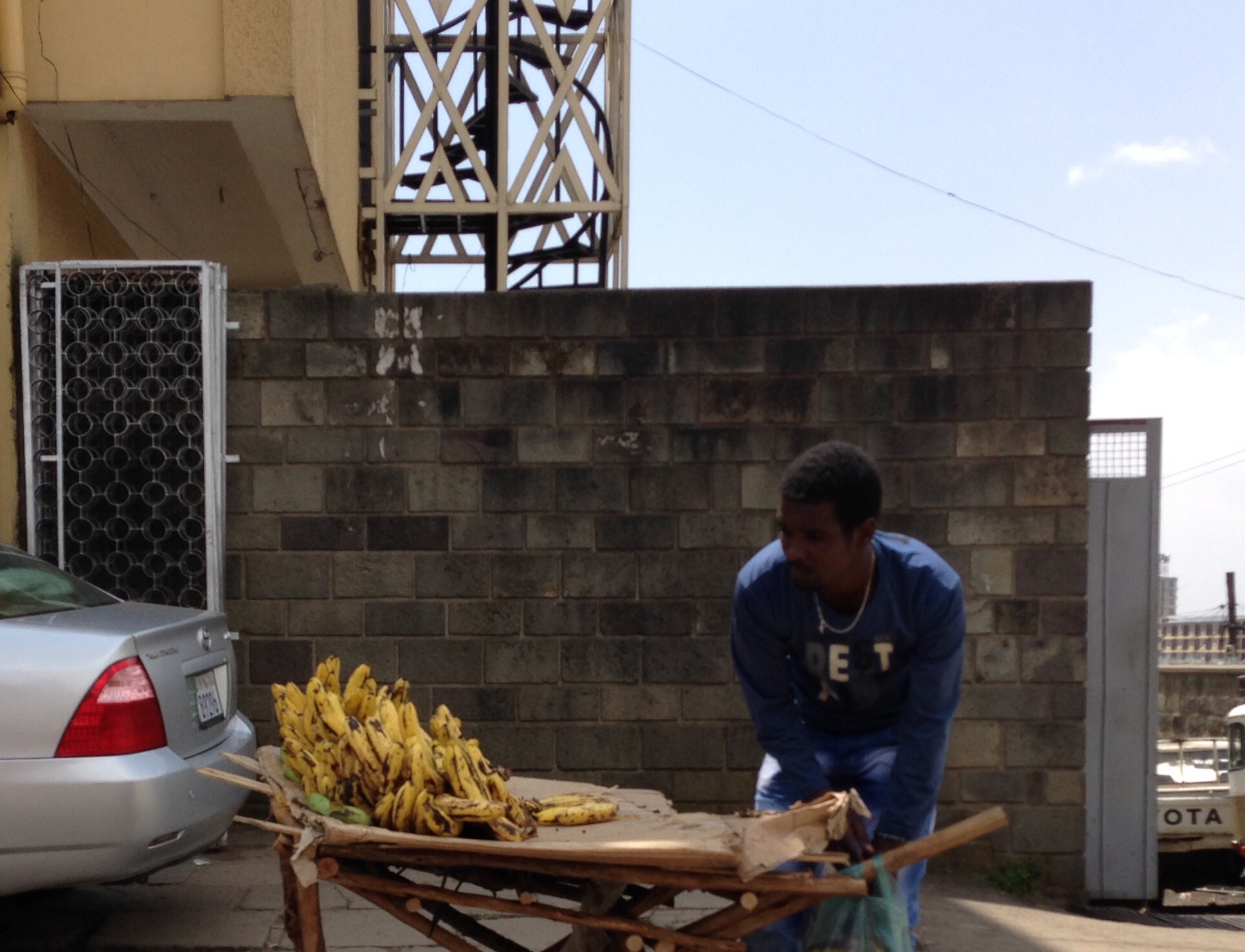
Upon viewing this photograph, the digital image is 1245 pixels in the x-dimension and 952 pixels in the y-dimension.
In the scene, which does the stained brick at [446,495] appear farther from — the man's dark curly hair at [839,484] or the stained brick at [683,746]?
the man's dark curly hair at [839,484]

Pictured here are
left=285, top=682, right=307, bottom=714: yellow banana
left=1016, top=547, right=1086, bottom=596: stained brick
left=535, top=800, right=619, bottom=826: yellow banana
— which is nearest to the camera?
left=535, top=800, right=619, bottom=826: yellow banana

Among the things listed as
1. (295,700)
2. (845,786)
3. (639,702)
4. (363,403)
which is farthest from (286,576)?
(845,786)

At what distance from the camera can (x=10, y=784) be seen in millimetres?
3328

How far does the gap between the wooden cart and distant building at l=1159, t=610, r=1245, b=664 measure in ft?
59.5

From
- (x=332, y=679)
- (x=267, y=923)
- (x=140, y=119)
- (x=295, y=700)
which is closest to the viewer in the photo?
(x=295, y=700)

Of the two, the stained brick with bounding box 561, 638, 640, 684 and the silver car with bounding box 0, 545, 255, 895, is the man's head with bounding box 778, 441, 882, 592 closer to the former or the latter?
the silver car with bounding box 0, 545, 255, 895

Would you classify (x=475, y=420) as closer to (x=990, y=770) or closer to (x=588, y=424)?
(x=588, y=424)

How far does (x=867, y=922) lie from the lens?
7.86ft

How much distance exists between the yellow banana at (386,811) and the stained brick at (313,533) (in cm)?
282

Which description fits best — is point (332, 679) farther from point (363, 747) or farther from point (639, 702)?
point (639, 702)

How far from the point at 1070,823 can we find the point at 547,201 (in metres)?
7.46

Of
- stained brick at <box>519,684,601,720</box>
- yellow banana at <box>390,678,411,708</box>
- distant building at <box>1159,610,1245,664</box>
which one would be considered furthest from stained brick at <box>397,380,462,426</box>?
distant building at <box>1159,610,1245,664</box>

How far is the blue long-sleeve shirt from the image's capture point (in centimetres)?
255

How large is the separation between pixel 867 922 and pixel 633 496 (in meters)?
3.00
